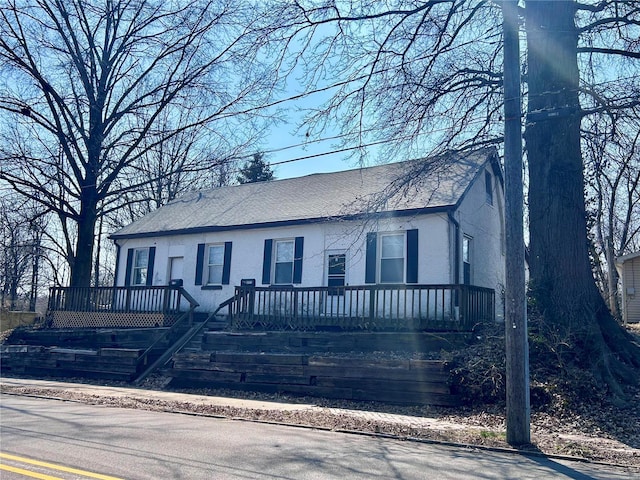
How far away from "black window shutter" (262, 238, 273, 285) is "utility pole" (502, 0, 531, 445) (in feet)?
35.9

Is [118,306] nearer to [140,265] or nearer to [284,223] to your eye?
[140,265]

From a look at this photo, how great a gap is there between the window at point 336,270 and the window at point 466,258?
11.7 feet

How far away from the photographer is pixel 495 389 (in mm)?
9609

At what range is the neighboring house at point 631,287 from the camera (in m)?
23.5

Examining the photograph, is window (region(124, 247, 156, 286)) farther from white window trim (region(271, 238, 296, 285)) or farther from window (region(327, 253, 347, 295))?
window (region(327, 253, 347, 295))

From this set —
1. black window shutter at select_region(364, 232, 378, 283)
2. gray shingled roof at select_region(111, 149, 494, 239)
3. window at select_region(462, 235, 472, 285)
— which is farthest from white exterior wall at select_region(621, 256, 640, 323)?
black window shutter at select_region(364, 232, 378, 283)

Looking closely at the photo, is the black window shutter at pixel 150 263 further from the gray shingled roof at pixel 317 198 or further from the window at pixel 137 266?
the gray shingled roof at pixel 317 198

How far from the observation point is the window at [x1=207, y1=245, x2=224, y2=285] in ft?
63.9

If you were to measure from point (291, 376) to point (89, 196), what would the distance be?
14.8 m

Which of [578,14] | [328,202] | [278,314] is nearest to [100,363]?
[278,314]

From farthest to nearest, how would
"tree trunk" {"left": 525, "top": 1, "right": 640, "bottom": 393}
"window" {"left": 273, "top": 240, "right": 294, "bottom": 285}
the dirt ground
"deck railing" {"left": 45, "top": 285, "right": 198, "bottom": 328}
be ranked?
"deck railing" {"left": 45, "top": 285, "right": 198, "bottom": 328}
"window" {"left": 273, "top": 240, "right": 294, "bottom": 285}
"tree trunk" {"left": 525, "top": 1, "right": 640, "bottom": 393}
the dirt ground

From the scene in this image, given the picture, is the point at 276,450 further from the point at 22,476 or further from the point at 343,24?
the point at 343,24

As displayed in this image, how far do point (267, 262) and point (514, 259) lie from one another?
11.2m

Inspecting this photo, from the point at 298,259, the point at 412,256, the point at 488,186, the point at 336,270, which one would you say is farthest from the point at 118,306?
the point at 488,186
